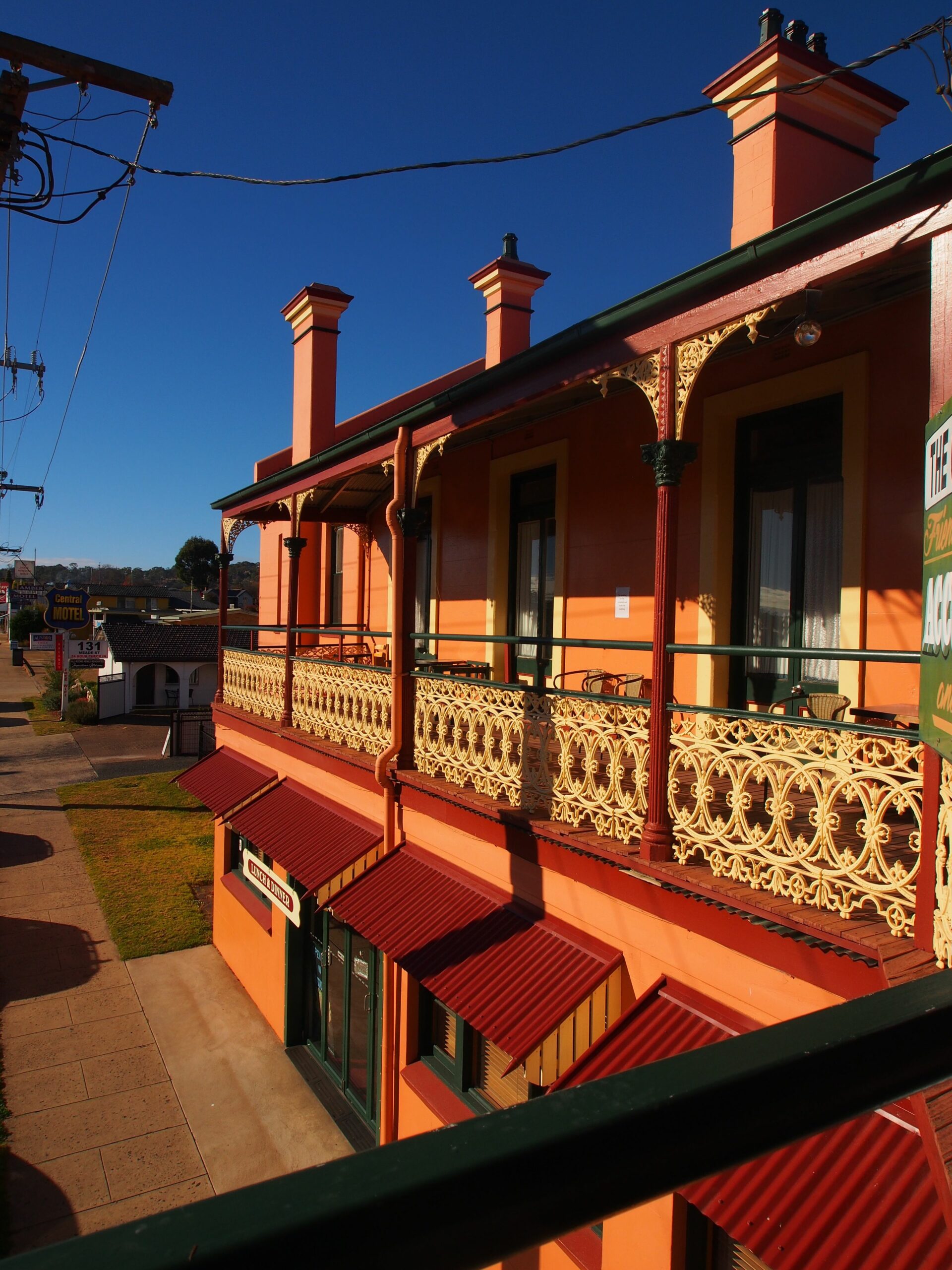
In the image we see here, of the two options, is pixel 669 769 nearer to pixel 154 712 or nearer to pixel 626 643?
pixel 626 643

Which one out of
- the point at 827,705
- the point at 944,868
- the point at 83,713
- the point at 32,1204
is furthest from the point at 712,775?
the point at 83,713

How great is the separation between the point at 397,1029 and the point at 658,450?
544cm

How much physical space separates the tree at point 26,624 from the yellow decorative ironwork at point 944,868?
72255mm

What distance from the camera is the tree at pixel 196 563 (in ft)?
345

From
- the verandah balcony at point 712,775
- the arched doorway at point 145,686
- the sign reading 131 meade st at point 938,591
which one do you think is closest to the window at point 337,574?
the verandah balcony at point 712,775

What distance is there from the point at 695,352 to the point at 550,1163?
4.41 meters

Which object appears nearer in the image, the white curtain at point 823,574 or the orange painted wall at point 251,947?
the white curtain at point 823,574

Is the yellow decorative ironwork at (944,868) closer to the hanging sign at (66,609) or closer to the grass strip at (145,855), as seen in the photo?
the grass strip at (145,855)

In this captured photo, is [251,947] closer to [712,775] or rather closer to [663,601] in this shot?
[712,775]

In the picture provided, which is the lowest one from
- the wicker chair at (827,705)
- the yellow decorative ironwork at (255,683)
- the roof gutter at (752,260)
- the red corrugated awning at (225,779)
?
the red corrugated awning at (225,779)

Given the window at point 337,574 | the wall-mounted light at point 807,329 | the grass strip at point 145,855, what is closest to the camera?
the wall-mounted light at point 807,329

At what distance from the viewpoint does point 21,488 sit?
95.8ft

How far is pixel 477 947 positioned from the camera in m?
5.37

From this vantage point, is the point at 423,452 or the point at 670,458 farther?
the point at 423,452
